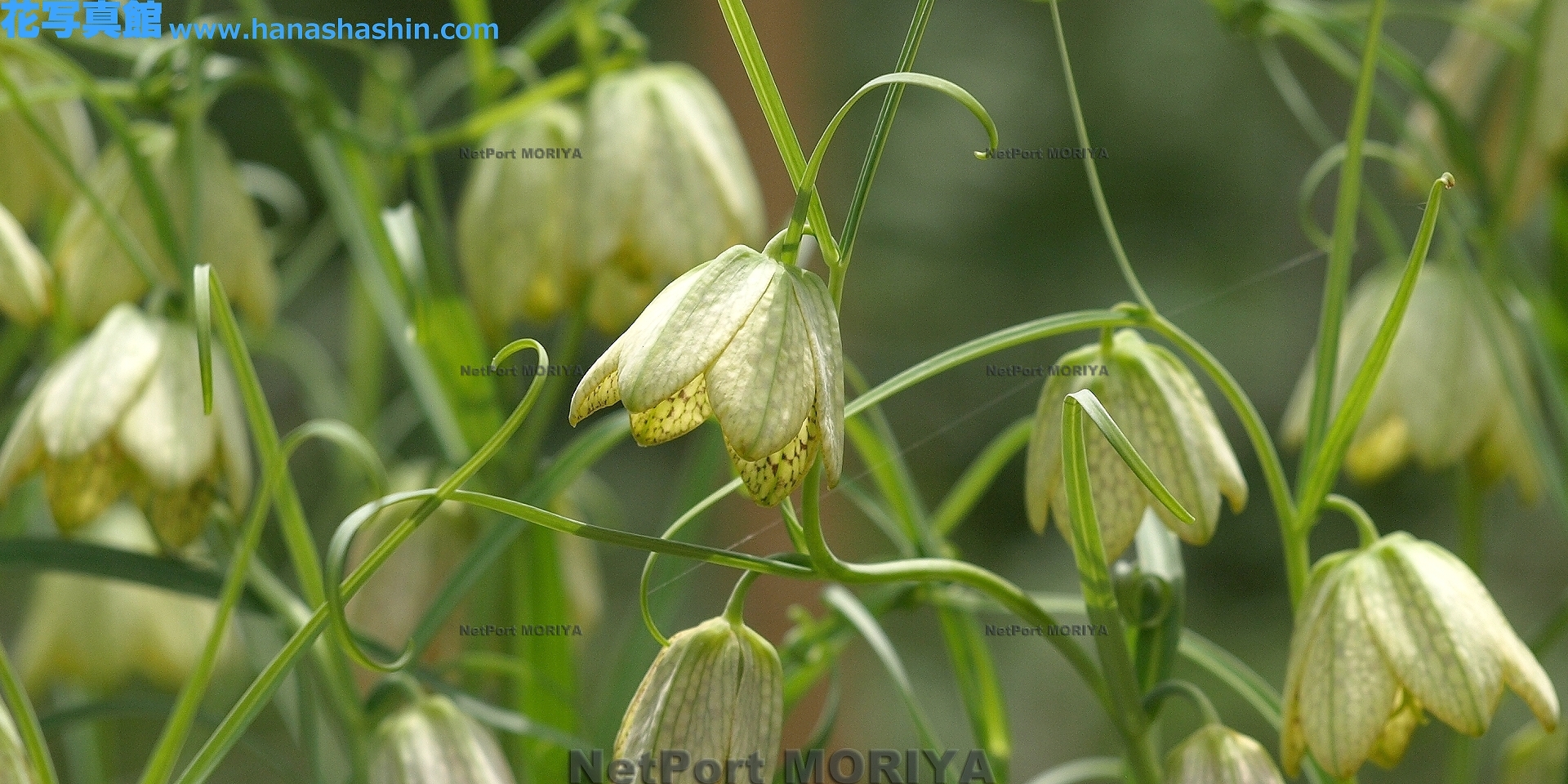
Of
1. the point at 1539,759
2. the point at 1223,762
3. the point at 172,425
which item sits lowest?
the point at 1539,759

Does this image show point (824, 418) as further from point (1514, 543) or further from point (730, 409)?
point (1514, 543)

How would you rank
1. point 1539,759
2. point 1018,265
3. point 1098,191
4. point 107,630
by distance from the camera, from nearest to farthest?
point 1098,191 → point 1539,759 → point 107,630 → point 1018,265

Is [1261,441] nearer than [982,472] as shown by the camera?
Yes

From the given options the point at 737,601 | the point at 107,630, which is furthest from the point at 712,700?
the point at 107,630

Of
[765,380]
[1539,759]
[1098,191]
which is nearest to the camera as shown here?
[765,380]

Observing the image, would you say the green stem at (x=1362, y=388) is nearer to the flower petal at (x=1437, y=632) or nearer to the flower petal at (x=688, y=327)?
the flower petal at (x=1437, y=632)

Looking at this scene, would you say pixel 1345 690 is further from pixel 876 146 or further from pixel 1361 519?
pixel 876 146

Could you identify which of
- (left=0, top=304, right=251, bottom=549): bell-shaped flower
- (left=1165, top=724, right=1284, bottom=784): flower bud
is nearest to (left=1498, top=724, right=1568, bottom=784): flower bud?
(left=1165, top=724, right=1284, bottom=784): flower bud

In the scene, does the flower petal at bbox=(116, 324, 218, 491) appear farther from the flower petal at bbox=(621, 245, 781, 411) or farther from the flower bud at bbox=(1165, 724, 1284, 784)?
the flower bud at bbox=(1165, 724, 1284, 784)

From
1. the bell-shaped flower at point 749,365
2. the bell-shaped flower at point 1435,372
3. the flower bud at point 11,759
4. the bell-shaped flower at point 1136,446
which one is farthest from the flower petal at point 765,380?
the bell-shaped flower at point 1435,372
